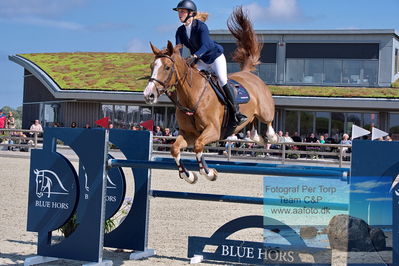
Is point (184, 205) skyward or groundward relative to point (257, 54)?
groundward

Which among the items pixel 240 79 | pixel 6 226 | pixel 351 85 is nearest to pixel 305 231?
pixel 240 79

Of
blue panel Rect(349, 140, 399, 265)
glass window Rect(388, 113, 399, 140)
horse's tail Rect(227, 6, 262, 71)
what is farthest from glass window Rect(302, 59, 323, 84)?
blue panel Rect(349, 140, 399, 265)

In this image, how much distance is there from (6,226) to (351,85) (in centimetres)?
1816

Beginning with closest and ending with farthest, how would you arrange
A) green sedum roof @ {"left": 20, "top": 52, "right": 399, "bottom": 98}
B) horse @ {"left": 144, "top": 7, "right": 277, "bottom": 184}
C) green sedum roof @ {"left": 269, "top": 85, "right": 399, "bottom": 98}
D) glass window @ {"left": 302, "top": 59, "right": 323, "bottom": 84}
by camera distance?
horse @ {"left": 144, "top": 7, "right": 277, "bottom": 184}
green sedum roof @ {"left": 269, "top": 85, "right": 399, "bottom": 98}
green sedum roof @ {"left": 20, "top": 52, "right": 399, "bottom": 98}
glass window @ {"left": 302, "top": 59, "right": 323, "bottom": 84}

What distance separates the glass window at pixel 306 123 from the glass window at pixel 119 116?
26.2 feet

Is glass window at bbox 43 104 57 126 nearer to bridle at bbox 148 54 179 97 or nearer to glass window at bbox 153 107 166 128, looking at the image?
glass window at bbox 153 107 166 128

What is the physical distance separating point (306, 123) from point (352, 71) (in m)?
2.62

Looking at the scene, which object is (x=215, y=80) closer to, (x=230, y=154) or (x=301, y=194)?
(x=301, y=194)

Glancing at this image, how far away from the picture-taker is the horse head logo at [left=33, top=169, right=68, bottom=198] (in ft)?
18.5

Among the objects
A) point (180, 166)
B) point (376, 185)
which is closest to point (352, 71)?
point (180, 166)

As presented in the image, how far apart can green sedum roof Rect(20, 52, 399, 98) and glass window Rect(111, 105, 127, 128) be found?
108 cm

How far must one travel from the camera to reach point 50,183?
568 cm

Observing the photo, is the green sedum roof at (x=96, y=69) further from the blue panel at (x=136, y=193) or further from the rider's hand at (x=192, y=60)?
the rider's hand at (x=192, y=60)

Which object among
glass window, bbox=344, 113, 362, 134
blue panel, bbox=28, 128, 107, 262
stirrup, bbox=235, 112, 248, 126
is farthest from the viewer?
glass window, bbox=344, 113, 362, 134
